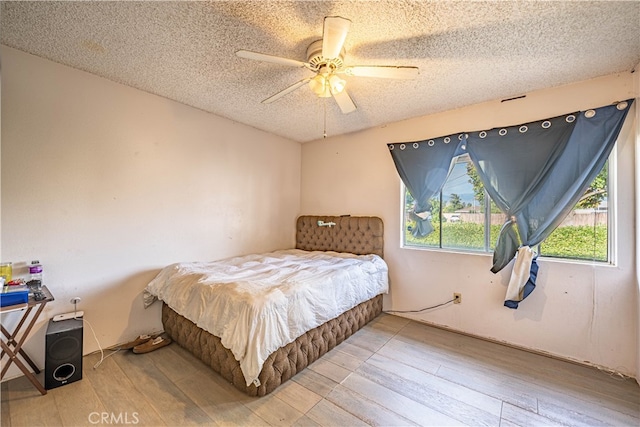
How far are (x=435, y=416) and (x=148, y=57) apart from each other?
3.30m

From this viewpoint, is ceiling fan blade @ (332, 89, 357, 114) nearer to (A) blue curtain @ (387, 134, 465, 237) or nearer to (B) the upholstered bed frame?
(A) blue curtain @ (387, 134, 465, 237)

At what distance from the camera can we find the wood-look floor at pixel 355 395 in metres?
1.59

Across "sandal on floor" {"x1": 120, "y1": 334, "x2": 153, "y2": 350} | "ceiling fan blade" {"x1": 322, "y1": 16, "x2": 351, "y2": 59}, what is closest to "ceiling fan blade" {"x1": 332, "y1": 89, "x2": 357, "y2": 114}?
"ceiling fan blade" {"x1": 322, "y1": 16, "x2": 351, "y2": 59}

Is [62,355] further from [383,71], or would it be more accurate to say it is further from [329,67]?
[383,71]

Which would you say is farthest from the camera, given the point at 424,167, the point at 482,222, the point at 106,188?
the point at 424,167

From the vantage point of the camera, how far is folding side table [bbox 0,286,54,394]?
1665 millimetres

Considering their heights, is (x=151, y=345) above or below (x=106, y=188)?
below

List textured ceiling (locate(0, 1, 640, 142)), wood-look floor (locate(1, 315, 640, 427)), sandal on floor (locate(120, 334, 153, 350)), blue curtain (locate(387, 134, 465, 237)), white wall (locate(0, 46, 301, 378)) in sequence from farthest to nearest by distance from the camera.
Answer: blue curtain (locate(387, 134, 465, 237))
sandal on floor (locate(120, 334, 153, 350))
white wall (locate(0, 46, 301, 378))
wood-look floor (locate(1, 315, 640, 427))
textured ceiling (locate(0, 1, 640, 142))

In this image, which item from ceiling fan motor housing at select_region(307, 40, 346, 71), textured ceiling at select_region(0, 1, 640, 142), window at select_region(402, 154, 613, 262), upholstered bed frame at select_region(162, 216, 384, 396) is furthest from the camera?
window at select_region(402, 154, 613, 262)

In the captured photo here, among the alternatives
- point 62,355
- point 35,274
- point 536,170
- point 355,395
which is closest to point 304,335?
point 355,395

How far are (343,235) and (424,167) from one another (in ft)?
4.62

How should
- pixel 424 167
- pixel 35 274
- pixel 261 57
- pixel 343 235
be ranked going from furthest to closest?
pixel 343 235
pixel 424 167
pixel 35 274
pixel 261 57

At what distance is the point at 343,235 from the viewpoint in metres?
3.65

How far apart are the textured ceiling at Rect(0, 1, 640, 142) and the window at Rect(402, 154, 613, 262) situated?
3.04ft
